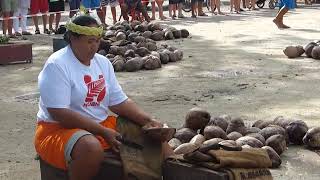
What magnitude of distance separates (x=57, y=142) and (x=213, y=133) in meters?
1.99

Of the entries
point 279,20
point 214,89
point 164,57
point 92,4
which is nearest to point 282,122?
point 214,89

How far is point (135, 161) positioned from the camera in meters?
4.50

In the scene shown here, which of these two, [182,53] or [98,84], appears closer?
[98,84]

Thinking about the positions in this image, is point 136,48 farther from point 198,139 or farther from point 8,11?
point 198,139

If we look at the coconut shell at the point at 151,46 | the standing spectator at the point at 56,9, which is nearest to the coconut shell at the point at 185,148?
the coconut shell at the point at 151,46

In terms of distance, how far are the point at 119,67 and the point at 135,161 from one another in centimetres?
756

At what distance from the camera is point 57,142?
460 centimetres

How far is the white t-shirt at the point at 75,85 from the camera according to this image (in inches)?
183

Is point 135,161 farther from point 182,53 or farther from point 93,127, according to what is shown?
point 182,53

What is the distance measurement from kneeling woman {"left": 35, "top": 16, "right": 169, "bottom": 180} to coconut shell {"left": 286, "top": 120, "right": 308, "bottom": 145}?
2.26 metres

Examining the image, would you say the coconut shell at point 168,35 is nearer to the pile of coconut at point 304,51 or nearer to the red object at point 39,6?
the pile of coconut at point 304,51

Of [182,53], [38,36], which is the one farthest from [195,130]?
[38,36]

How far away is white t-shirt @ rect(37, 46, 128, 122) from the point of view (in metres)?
4.64

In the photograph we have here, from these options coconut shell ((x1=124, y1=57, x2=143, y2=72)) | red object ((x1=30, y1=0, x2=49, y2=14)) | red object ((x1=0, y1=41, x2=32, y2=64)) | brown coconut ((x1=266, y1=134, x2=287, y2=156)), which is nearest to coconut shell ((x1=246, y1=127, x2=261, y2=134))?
brown coconut ((x1=266, y1=134, x2=287, y2=156))
